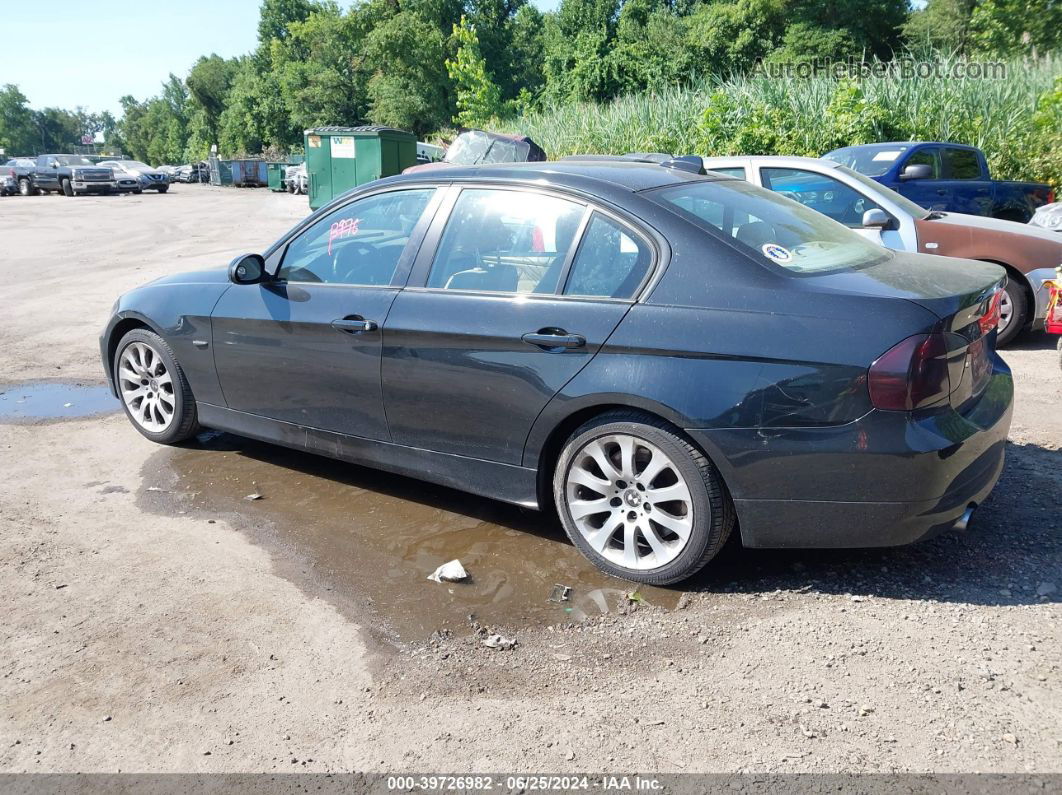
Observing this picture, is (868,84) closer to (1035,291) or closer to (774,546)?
(1035,291)

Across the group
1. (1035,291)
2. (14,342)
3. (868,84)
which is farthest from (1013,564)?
(868,84)

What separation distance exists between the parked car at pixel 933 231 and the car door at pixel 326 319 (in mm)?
4463

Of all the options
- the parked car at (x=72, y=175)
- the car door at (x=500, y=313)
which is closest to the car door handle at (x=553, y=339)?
the car door at (x=500, y=313)

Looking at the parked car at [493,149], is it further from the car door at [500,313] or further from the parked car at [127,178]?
the parked car at [127,178]

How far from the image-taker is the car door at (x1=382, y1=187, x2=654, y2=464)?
3.73 meters

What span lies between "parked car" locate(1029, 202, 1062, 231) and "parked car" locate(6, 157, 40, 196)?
44.5 m

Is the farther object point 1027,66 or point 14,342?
point 1027,66

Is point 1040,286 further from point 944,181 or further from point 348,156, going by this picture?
point 348,156

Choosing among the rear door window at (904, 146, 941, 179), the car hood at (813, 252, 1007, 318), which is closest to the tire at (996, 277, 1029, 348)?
the rear door window at (904, 146, 941, 179)

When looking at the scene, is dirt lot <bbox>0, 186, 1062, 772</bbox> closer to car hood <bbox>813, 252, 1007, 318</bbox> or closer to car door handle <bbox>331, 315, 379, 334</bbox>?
car door handle <bbox>331, 315, 379, 334</bbox>

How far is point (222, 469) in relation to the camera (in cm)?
529

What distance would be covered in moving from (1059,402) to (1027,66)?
13515mm

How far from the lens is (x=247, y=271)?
4812mm

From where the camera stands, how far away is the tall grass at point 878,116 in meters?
14.1
